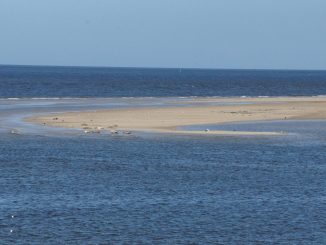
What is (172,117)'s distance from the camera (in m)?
54.0

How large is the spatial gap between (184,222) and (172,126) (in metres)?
24.9

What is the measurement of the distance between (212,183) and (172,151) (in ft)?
26.2

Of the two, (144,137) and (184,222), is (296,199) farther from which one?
(144,137)

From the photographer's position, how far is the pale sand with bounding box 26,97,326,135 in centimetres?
4772

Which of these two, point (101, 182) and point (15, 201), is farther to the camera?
point (101, 182)

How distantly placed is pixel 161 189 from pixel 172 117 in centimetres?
2609

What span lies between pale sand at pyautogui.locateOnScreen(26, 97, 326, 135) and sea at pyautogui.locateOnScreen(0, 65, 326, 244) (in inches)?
174

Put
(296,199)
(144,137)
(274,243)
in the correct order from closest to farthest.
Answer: (274,243) < (296,199) < (144,137)

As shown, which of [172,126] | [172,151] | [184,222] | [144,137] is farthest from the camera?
[172,126]

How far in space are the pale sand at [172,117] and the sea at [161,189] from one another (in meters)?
4.43

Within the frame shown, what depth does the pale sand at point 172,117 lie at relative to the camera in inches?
1879

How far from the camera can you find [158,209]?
81.3 ft

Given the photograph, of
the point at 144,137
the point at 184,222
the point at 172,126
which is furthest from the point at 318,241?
the point at 172,126

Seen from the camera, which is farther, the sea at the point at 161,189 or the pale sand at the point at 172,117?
the pale sand at the point at 172,117
